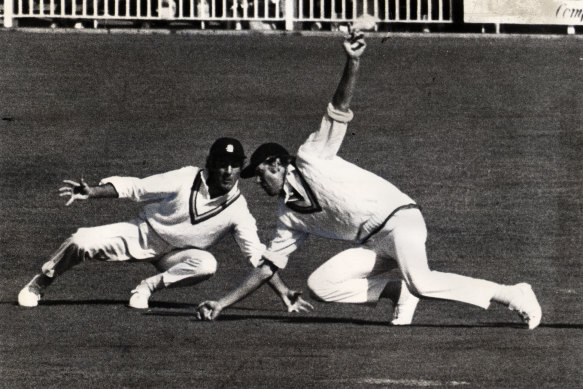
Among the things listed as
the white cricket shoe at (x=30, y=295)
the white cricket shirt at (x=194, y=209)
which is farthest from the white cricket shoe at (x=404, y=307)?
the white cricket shoe at (x=30, y=295)

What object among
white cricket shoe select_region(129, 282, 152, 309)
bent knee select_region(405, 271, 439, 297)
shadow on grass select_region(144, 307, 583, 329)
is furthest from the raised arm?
white cricket shoe select_region(129, 282, 152, 309)

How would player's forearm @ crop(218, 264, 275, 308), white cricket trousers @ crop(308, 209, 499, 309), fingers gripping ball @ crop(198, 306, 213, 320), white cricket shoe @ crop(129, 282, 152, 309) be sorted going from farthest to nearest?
1. white cricket shoe @ crop(129, 282, 152, 309)
2. fingers gripping ball @ crop(198, 306, 213, 320)
3. player's forearm @ crop(218, 264, 275, 308)
4. white cricket trousers @ crop(308, 209, 499, 309)

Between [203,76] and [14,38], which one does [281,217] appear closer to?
[203,76]

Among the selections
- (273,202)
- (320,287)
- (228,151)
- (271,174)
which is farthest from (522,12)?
(271,174)

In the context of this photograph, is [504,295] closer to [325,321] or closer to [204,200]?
[325,321]

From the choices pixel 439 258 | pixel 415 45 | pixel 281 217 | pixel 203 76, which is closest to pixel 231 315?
pixel 281 217

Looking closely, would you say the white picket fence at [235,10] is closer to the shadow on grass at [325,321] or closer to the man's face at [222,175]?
the man's face at [222,175]

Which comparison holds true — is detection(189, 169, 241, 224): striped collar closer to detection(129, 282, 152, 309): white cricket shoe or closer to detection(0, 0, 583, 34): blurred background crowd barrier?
detection(129, 282, 152, 309): white cricket shoe

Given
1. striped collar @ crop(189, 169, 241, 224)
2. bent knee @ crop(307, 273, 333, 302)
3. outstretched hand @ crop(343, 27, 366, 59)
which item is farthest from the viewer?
striped collar @ crop(189, 169, 241, 224)
